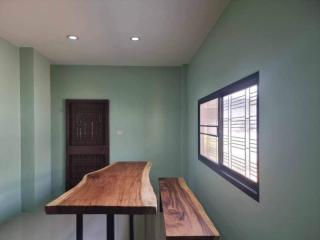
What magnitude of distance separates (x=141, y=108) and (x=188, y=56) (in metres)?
1.61

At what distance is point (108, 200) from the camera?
177 centimetres

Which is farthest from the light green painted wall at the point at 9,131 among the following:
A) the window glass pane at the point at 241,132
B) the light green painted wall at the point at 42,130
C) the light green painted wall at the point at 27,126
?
the window glass pane at the point at 241,132


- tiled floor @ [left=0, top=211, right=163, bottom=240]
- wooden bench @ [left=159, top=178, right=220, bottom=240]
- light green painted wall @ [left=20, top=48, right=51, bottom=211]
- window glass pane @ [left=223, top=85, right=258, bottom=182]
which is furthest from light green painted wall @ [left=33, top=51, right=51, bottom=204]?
window glass pane @ [left=223, top=85, right=258, bottom=182]

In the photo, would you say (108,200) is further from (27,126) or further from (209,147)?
(27,126)

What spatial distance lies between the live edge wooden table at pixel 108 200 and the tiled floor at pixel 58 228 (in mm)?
1147

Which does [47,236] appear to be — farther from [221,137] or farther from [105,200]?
[221,137]

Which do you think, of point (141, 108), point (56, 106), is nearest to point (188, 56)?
point (141, 108)

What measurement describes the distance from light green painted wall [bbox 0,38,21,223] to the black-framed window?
10.2ft

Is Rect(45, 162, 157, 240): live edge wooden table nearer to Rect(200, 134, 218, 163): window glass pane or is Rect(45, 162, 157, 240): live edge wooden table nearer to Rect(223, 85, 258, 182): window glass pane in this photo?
Rect(223, 85, 258, 182): window glass pane

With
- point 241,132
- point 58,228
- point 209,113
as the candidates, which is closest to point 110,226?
point 241,132

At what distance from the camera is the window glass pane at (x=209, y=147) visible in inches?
129

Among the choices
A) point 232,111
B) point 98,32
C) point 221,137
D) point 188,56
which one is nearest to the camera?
point 232,111

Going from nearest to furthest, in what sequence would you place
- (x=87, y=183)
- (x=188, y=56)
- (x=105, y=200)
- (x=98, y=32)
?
1. (x=105, y=200)
2. (x=87, y=183)
3. (x=98, y=32)
4. (x=188, y=56)

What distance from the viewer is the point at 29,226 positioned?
3.56 meters
